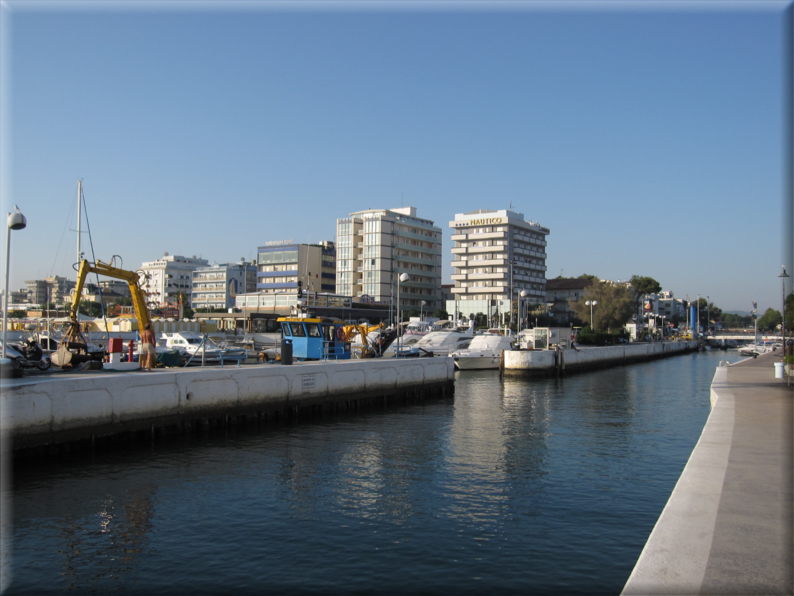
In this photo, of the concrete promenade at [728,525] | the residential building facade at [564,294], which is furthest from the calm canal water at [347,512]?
the residential building facade at [564,294]

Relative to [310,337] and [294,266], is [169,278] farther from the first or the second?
[310,337]

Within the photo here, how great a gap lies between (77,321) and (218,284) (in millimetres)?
139747

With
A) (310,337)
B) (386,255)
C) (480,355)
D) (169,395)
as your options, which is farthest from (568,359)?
(386,255)

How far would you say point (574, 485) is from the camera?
1409 cm

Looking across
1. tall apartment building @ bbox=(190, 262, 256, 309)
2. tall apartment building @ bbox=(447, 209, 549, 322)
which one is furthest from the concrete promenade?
tall apartment building @ bbox=(190, 262, 256, 309)

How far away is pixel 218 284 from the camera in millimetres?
161125

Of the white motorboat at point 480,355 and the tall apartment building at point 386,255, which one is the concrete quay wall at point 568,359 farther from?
the tall apartment building at point 386,255

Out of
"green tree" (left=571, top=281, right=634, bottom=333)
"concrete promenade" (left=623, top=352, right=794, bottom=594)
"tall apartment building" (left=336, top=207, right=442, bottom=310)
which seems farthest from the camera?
"tall apartment building" (left=336, top=207, right=442, bottom=310)

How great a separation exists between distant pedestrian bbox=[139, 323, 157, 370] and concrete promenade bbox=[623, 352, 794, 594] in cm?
1920

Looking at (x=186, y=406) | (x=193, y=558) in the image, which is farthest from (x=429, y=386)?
(x=193, y=558)

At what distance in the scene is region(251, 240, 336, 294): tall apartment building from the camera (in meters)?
132

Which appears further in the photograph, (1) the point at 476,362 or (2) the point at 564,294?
(2) the point at 564,294

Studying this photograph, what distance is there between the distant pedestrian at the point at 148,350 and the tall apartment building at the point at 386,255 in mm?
101002

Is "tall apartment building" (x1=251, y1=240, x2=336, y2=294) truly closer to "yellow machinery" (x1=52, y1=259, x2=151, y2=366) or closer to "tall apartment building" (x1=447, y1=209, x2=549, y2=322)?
"tall apartment building" (x1=447, y1=209, x2=549, y2=322)
